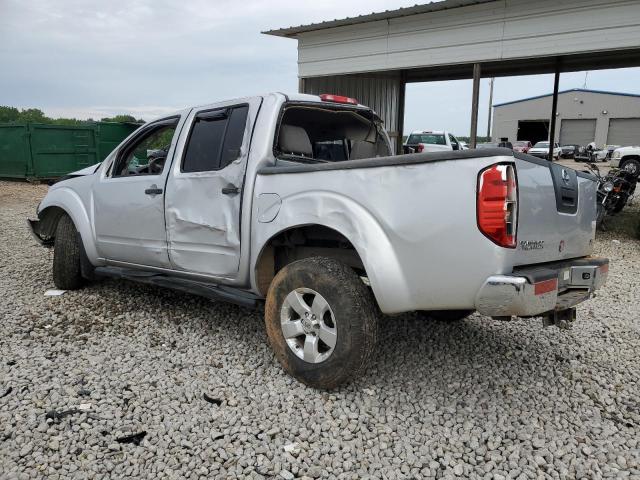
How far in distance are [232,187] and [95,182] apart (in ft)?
6.35

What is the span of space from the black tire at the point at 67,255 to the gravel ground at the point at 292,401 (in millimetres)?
403

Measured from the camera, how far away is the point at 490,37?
986 centimetres

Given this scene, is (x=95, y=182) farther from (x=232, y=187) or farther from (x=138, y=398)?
(x=138, y=398)

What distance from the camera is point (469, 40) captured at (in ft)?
33.3

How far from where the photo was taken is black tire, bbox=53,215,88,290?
5.02 meters

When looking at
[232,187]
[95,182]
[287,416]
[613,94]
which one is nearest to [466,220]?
[287,416]

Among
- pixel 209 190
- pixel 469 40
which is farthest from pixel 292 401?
pixel 469 40

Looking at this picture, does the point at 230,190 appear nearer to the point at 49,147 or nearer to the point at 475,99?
the point at 475,99

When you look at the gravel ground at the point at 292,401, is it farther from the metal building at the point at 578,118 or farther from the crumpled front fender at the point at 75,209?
the metal building at the point at 578,118

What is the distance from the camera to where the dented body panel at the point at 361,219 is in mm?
2590

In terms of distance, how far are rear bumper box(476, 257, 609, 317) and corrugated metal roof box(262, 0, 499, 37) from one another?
330 inches

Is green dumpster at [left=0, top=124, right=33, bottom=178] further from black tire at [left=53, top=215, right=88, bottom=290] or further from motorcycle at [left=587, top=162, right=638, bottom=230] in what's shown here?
motorcycle at [left=587, top=162, right=638, bottom=230]

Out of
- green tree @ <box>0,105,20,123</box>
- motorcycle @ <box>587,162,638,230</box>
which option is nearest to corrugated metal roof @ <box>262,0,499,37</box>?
motorcycle @ <box>587,162,638,230</box>

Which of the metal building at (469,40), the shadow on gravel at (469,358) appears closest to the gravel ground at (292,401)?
the shadow on gravel at (469,358)
